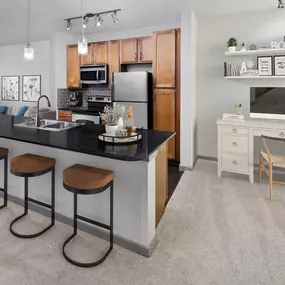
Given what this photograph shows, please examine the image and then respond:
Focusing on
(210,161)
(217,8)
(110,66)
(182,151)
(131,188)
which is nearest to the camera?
(131,188)

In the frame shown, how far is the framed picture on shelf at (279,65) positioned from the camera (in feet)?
12.3

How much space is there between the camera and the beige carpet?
1.72m

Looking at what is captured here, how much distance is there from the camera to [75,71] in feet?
18.4

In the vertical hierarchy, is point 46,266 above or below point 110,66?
below

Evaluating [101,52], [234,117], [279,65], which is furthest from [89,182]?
[101,52]

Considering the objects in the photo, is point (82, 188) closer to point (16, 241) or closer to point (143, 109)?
point (16, 241)

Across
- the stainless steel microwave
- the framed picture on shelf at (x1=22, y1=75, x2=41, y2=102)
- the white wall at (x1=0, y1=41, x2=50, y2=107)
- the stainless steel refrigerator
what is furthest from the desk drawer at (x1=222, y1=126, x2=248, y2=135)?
the framed picture on shelf at (x1=22, y1=75, x2=41, y2=102)

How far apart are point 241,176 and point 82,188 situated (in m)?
2.85

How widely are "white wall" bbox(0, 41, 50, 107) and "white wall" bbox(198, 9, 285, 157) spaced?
3.53 meters

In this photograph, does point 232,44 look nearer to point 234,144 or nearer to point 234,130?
point 234,130

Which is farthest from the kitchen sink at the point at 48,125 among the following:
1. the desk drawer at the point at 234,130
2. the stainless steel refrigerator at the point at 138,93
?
the desk drawer at the point at 234,130

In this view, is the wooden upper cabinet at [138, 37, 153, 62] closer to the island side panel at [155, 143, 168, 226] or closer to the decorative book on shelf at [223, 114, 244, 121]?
the decorative book on shelf at [223, 114, 244, 121]

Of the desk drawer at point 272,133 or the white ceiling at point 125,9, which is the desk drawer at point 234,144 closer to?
the desk drawer at point 272,133

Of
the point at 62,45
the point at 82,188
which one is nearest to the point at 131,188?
the point at 82,188
